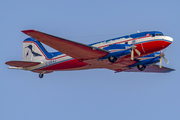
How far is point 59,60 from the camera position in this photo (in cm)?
3700

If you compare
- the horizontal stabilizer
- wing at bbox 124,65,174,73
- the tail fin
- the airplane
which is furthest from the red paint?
wing at bbox 124,65,174,73

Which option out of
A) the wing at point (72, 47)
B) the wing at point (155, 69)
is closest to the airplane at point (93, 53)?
the wing at point (72, 47)

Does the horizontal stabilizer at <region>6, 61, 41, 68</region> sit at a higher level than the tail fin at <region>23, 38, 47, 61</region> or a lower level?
lower

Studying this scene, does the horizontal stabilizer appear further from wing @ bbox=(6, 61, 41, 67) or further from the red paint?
the red paint

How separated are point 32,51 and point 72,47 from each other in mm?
8539

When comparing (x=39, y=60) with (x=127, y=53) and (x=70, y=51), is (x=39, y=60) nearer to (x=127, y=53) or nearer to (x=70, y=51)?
(x=70, y=51)

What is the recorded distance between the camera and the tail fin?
3894 cm

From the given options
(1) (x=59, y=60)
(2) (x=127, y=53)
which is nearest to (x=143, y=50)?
(2) (x=127, y=53)

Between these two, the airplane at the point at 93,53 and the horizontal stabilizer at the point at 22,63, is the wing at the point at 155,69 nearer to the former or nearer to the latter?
the airplane at the point at 93,53

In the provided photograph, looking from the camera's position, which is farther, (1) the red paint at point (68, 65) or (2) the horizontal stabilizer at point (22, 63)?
(1) the red paint at point (68, 65)

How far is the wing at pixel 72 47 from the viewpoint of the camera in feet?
103

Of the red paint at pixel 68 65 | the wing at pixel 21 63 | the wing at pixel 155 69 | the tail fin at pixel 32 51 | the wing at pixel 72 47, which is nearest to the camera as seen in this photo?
the wing at pixel 72 47

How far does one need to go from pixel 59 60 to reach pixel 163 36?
→ 12.4 m

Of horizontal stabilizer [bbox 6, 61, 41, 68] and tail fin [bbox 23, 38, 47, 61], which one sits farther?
tail fin [bbox 23, 38, 47, 61]
